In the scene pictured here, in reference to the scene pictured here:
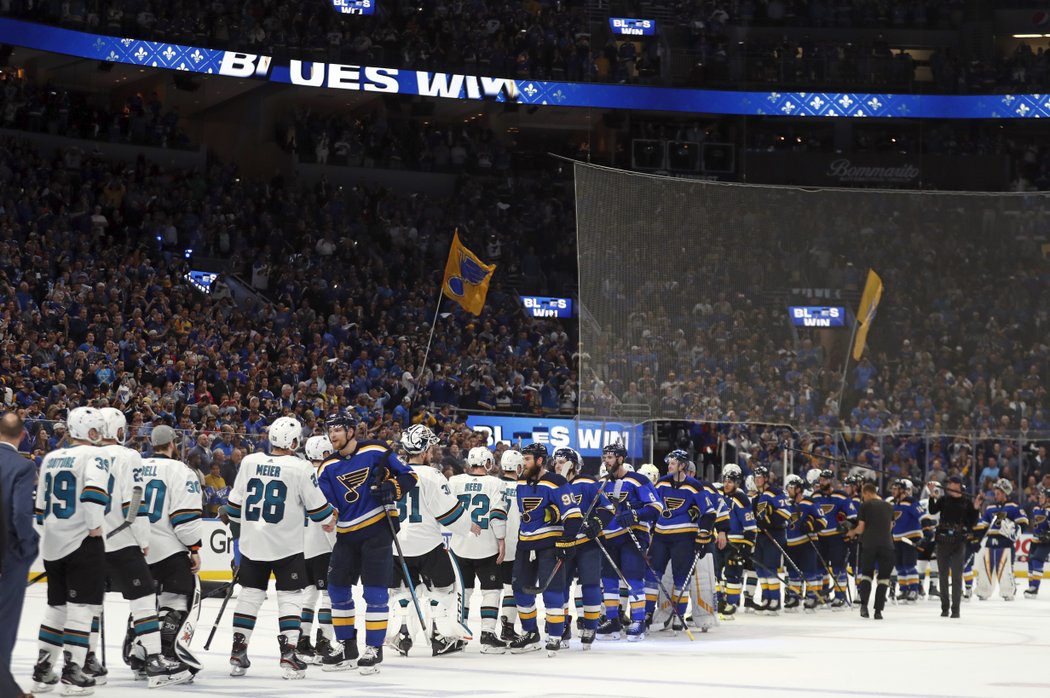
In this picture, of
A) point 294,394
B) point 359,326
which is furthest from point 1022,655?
point 359,326

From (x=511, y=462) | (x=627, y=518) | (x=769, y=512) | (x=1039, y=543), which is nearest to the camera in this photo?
(x=511, y=462)

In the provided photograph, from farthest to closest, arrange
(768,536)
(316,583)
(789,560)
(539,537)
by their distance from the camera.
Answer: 1. (789,560)
2. (768,536)
3. (539,537)
4. (316,583)

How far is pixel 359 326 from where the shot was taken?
1205 inches

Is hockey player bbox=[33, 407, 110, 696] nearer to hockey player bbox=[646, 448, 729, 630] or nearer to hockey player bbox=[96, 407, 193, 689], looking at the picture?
hockey player bbox=[96, 407, 193, 689]

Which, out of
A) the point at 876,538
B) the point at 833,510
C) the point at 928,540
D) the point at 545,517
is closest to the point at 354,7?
the point at 928,540

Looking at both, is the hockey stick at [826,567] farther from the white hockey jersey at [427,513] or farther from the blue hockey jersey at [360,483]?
the blue hockey jersey at [360,483]

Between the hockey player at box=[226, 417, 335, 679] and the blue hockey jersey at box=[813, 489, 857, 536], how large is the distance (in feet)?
32.8

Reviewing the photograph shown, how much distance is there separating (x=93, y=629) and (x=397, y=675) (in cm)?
232

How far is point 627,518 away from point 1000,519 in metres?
10.4

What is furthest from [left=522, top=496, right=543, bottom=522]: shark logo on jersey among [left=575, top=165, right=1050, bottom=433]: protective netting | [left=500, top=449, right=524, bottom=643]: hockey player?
[left=575, top=165, right=1050, bottom=433]: protective netting

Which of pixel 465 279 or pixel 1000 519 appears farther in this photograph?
pixel 465 279

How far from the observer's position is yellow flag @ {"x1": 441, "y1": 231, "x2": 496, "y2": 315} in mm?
27703

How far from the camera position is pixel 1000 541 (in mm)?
22875

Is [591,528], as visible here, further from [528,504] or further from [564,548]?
[528,504]
